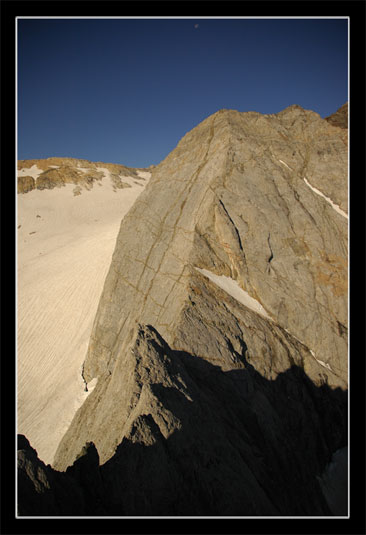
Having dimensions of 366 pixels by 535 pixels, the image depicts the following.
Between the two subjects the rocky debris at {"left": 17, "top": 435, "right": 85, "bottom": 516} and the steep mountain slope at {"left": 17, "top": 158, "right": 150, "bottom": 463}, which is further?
the steep mountain slope at {"left": 17, "top": 158, "right": 150, "bottom": 463}

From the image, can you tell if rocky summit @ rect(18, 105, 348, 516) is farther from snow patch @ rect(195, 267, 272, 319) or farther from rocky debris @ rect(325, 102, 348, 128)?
rocky debris @ rect(325, 102, 348, 128)

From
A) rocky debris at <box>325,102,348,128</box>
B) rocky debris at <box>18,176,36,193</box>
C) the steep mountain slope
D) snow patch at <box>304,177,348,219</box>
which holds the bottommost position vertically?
the steep mountain slope

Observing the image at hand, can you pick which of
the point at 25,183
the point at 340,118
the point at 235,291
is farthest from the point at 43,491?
the point at 25,183

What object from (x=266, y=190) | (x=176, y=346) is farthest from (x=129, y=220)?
(x=176, y=346)

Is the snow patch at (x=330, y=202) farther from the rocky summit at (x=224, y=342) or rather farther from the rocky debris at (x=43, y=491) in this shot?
the rocky debris at (x=43, y=491)

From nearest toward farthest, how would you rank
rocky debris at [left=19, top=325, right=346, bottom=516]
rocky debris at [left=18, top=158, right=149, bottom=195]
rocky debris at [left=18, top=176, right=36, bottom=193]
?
1. rocky debris at [left=19, top=325, right=346, bottom=516]
2. rocky debris at [left=18, top=176, right=36, bottom=193]
3. rocky debris at [left=18, top=158, right=149, bottom=195]

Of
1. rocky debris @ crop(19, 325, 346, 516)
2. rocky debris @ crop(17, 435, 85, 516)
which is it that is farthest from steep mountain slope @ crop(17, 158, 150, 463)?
rocky debris @ crop(17, 435, 85, 516)

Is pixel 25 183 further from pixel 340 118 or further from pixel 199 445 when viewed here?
pixel 199 445
